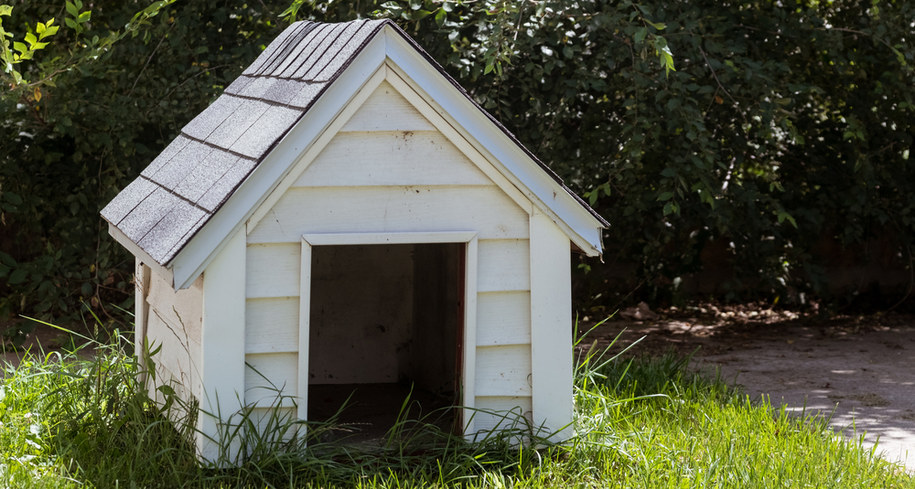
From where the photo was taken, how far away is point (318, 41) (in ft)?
12.6

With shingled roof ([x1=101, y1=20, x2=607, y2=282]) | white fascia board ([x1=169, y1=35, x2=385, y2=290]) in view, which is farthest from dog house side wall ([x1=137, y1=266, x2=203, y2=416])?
shingled roof ([x1=101, y1=20, x2=607, y2=282])

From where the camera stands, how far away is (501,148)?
3492mm

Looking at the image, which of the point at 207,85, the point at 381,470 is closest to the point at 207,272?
the point at 381,470

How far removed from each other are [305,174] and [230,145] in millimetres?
371

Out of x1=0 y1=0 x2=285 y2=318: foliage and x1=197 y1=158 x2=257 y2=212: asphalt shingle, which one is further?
x1=0 y1=0 x2=285 y2=318: foliage

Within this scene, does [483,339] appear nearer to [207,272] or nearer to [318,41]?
[207,272]

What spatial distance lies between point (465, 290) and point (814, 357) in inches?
148

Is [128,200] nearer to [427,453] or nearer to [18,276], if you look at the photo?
[427,453]

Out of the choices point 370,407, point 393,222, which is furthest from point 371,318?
point 393,222

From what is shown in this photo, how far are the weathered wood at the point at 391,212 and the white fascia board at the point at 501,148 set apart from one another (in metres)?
0.11

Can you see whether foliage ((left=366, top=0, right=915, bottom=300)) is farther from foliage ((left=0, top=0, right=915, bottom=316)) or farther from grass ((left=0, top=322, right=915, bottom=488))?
grass ((left=0, top=322, right=915, bottom=488))

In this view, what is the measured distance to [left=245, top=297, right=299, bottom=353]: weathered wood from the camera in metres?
3.37

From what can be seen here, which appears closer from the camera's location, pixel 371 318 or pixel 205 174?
pixel 205 174

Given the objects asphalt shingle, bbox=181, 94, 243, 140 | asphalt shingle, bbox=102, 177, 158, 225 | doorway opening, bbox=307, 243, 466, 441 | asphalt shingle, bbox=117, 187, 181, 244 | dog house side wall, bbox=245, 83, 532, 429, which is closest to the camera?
dog house side wall, bbox=245, 83, 532, 429
